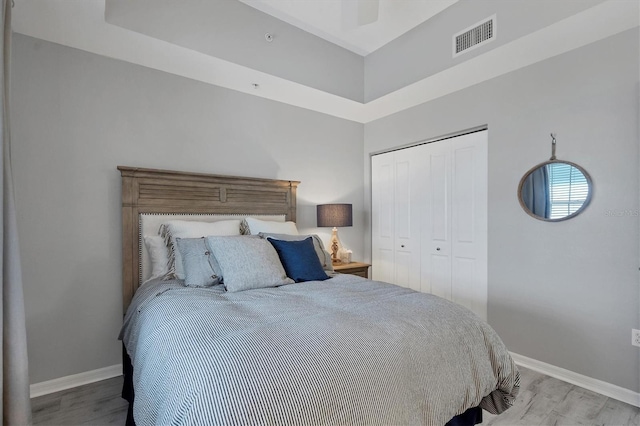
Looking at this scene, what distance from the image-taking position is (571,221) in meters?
2.37

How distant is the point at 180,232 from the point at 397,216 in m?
2.35

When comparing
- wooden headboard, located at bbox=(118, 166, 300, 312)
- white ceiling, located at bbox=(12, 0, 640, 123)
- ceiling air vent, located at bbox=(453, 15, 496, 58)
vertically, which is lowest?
wooden headboard, located at bbox=(118, 166, 300, 312)

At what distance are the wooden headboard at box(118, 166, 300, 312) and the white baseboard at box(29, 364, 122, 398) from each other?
489 mm

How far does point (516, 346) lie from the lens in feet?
8.80

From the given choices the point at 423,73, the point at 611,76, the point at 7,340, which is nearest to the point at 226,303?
the point at 7,340

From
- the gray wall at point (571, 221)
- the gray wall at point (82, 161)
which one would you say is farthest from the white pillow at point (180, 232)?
the gray wall at point (571, 221)

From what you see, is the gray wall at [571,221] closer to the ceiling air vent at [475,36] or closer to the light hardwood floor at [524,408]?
the light hardwood floor at [524,408]

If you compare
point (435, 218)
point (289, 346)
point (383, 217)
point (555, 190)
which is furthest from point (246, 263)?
point (555, 190)

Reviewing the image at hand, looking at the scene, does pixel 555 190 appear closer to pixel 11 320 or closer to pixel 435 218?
pixel 435 218

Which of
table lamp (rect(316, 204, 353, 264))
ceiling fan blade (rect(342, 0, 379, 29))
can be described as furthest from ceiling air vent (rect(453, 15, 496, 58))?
table lamp (rect(316, 204, 353, 264))

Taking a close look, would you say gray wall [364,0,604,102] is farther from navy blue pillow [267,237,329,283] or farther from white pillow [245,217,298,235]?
navy blue pillow [267,237,329,283]

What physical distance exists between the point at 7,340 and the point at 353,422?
4.87ft

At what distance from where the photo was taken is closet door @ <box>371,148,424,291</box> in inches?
138

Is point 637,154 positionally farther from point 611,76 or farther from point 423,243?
point 423,243
